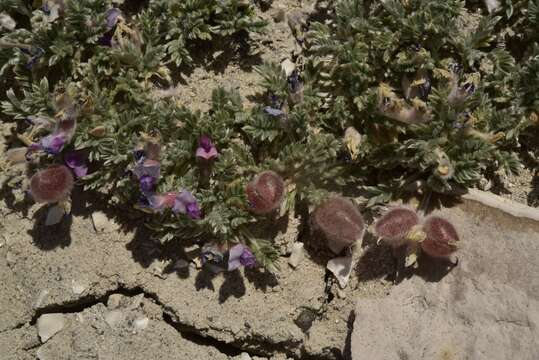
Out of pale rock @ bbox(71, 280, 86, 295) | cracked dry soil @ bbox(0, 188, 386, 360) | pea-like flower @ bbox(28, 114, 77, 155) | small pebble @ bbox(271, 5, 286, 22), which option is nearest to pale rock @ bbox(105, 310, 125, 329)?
cracked dry soil @ bbox(0, 188, 386, 360)

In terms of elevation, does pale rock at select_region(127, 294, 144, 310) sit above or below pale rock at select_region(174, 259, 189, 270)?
below

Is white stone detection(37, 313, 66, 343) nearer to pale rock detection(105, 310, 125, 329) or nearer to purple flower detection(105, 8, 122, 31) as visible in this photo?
pale rock detection(105, 310, 125, 329)

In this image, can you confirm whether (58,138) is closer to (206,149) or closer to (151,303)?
(206,149)

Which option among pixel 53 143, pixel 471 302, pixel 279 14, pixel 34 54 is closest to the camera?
pixel 471 302

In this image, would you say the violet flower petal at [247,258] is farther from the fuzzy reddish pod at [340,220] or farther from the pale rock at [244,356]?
the pale rock at [244,356]

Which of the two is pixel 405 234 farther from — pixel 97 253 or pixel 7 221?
pixel 7 221

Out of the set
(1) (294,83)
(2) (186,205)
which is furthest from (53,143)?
(1) (294,83)
